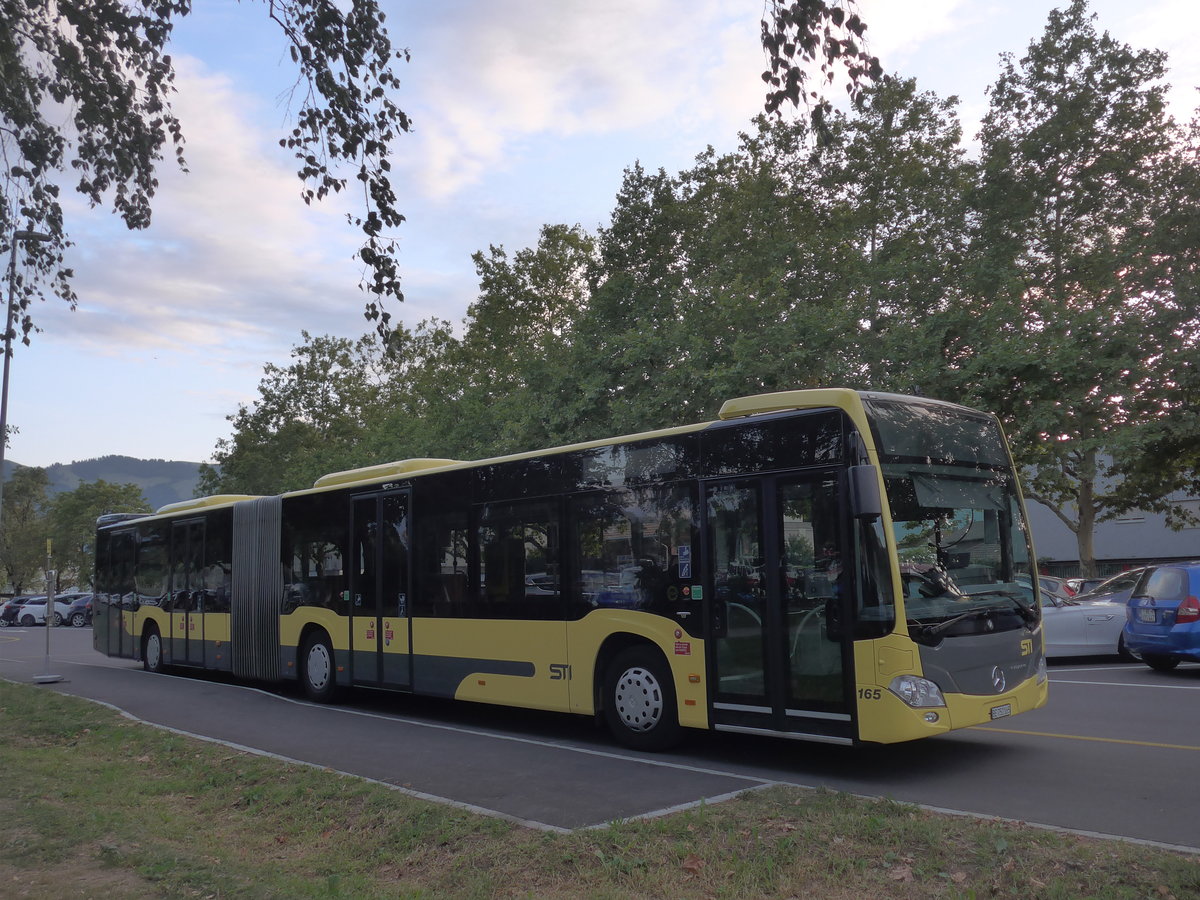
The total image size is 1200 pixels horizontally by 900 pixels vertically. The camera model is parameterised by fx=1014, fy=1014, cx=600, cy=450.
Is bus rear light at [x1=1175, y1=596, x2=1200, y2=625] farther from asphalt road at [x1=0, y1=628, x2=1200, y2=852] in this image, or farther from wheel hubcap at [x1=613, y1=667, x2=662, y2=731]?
wheel hubcap at [x1=613, y1=667, x2=662, y2=731]

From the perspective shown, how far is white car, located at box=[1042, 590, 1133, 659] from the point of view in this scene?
54.5 feet

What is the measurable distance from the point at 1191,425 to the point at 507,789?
70.4ft

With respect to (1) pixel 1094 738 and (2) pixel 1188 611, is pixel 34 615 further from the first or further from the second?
(1) pixel 1094 738

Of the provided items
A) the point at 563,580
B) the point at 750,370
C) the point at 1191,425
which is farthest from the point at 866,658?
the point at 1191,425

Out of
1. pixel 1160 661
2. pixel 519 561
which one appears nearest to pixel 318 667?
pixel 519 561

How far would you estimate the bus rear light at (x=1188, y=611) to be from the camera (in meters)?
14.0

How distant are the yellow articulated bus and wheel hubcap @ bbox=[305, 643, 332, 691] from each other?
64 cm

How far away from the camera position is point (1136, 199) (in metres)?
27.5

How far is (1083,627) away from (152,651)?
1672 cm

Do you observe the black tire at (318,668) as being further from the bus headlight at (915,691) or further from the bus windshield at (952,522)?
the bus windshield at (952,522)

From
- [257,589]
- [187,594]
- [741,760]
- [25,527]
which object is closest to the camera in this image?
[741,760]

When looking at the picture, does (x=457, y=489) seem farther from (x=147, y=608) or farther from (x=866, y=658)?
(x=147, y=608)

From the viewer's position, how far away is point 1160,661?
49.2ft

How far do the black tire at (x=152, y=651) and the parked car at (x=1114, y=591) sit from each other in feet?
53.9
